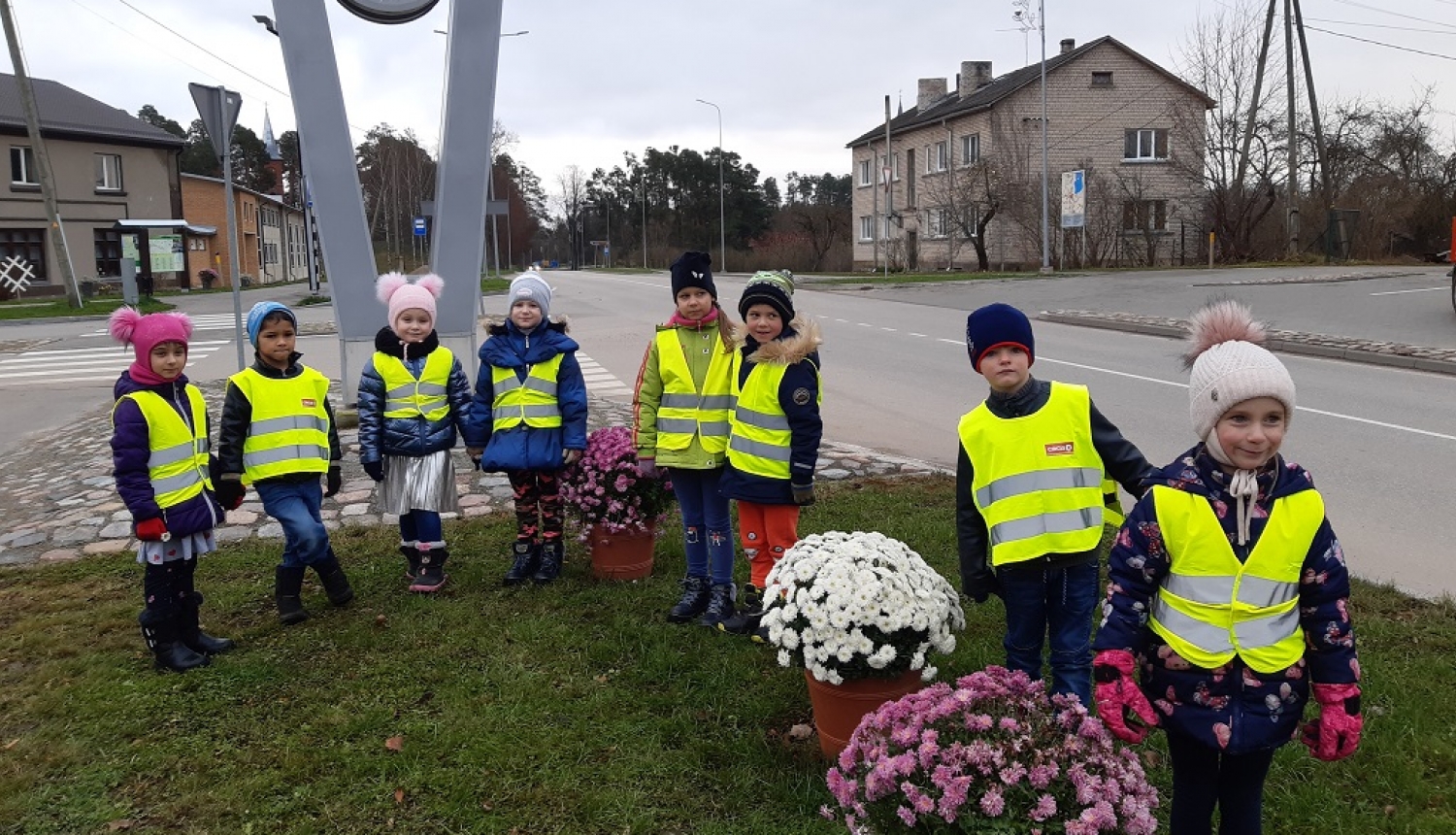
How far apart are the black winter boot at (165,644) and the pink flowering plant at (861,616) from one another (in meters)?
2.68

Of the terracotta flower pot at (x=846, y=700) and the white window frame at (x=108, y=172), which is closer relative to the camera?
the terracotta flower pot at (x=846, y=700)

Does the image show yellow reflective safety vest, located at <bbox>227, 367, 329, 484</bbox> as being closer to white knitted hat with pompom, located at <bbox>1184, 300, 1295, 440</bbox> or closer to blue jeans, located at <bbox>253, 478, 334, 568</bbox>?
blue jeans, located at <bbox>253, 478, 334, 568</bbox>

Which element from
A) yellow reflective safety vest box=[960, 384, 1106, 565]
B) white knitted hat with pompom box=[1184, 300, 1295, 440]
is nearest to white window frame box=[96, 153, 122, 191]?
yellow reflective safety vest box=[960, 384, 1106, 565]

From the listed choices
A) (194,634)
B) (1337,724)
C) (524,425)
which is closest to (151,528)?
(194,634)

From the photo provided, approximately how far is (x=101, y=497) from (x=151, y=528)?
4.01 meters

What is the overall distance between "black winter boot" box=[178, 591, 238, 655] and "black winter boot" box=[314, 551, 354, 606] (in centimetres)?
59

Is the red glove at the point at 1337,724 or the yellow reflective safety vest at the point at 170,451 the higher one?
the yellow reflective safety vest at the point at 170,451

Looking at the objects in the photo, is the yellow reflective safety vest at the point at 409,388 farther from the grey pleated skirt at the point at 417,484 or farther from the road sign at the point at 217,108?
the road sign at the point at 217,108

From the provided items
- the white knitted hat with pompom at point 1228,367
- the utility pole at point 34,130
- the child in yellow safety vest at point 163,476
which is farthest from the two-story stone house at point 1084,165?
the white knitted hat with pompom at point 1228,367

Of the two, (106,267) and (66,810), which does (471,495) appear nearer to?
(66,810)

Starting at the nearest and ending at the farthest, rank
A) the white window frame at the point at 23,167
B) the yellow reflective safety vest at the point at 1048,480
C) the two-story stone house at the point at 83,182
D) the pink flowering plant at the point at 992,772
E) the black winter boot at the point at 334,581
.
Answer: the pink flowering plant at the point at 992,772, the yellow reflective safety vest at the point at 1048,480, the black winter boot at the point at 334,581, the two-story stone house at the point at 83,182, the white window frame at the point at 23,167

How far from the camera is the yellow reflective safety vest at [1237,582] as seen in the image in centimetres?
239

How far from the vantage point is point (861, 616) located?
324 centimetres

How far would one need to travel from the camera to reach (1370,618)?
15.2 feet
